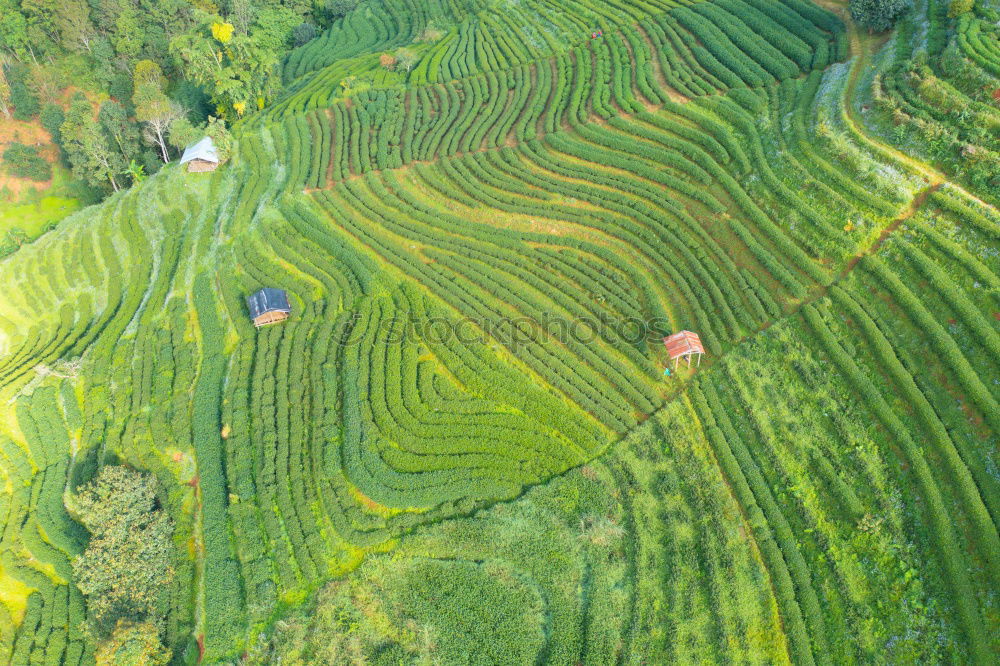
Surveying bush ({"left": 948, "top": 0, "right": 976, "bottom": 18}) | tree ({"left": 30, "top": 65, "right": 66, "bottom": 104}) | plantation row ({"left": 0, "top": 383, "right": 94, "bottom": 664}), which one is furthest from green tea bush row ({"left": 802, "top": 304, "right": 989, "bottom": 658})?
tree ({"left": 30, "top": 65, "right": 66, "bottom": 104})

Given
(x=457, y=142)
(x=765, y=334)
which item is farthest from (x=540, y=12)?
(x=765, y=334)

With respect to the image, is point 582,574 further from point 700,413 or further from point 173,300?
point 173,300

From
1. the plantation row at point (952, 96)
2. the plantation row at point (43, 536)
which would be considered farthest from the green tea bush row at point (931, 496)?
the plantation row at point (43, 536)

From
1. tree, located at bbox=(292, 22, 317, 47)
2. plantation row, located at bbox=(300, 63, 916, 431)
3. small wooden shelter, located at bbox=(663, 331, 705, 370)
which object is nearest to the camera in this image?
small wooden shelter, located at bbox=(663, 331, 705, 370)

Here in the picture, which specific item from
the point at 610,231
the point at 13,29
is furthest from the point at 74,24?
the point at 610,231

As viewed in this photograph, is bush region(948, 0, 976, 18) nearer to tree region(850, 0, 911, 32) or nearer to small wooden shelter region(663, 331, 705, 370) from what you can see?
tree region(850, 0, 911, 32)

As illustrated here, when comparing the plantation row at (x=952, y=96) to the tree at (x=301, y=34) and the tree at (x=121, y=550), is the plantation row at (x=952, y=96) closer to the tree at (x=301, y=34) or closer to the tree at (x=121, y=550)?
the tree at (x=121, y=550)
